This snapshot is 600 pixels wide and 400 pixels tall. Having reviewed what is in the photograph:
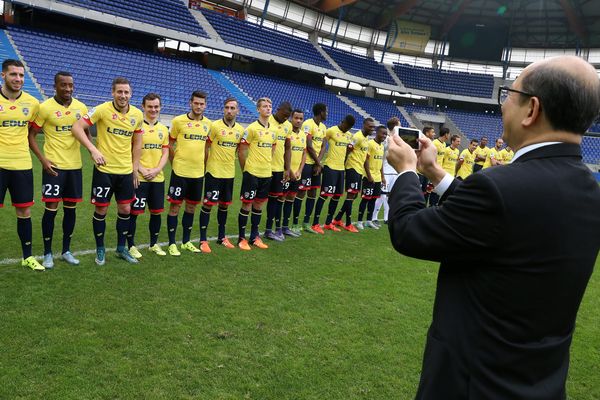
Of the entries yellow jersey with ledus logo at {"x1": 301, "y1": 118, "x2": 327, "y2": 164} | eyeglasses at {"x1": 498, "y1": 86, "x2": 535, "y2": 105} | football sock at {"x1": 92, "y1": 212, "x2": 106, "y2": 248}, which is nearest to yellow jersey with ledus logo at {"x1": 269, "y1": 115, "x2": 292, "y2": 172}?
yellow jersey with ledus logo at {"x1": 301, "y1": 118, "x2": 327, "y2": 164}

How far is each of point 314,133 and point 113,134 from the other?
3.90 m

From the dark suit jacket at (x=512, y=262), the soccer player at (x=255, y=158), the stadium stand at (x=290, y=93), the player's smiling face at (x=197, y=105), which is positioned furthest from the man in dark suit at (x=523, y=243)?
the stadium stand at (x=290, y=93)

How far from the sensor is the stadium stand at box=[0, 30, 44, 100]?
52.7 ft

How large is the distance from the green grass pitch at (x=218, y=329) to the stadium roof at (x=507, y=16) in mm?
30217

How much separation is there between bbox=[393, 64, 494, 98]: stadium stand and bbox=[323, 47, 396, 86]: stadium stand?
200cm

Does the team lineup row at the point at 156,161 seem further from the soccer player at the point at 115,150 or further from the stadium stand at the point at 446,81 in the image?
the stadium stand at the point at 446,81

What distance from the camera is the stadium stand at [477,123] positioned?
3578 cm

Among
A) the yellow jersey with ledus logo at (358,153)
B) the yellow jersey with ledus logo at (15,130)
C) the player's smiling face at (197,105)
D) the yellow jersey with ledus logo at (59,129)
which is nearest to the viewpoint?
the yellow jersey with ledus logo at (15,130)

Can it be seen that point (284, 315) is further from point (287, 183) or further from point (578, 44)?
point (578, 44)

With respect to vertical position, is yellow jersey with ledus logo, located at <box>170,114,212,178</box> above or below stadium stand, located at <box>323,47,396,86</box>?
below

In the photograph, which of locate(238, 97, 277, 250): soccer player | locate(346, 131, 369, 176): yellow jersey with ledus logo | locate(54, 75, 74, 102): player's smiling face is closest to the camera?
locate(54, 75, 74, 102): player's smiling face

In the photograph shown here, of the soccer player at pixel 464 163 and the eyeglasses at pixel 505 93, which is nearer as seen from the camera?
the eyeglasses at pixel 505 93

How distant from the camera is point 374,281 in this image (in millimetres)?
5617

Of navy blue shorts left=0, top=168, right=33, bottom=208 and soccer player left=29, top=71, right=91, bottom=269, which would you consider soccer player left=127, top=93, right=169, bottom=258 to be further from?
navy blue shorts left=0, top=168, right=33, bottom=208
